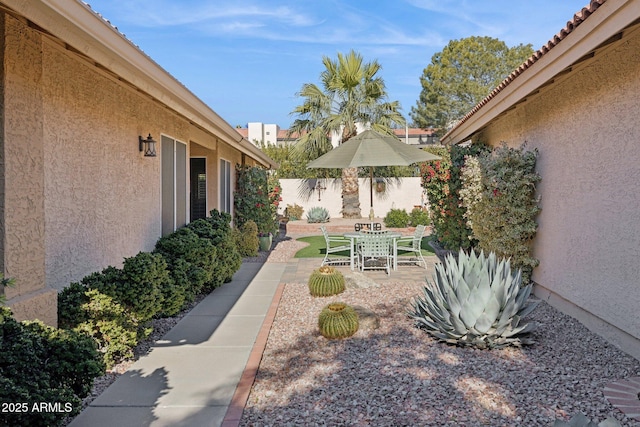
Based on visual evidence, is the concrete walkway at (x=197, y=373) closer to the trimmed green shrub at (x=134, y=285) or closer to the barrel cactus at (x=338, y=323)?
the trimmed green shrub at (x=134, y=285)

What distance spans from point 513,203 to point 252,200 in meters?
8.76

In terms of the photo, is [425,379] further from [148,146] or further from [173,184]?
[173,184]

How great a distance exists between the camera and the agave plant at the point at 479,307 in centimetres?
500

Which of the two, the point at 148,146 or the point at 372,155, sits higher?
the point at 372,155

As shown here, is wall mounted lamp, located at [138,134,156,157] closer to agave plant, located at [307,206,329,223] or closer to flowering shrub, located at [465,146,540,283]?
flowering shrub, located at [465,146,540,283]

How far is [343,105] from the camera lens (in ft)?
76.7

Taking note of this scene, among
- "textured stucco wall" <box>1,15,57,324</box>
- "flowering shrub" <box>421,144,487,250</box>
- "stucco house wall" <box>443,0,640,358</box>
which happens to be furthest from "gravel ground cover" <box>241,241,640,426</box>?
"flowering shrub" <box>421,144,487,250</box>

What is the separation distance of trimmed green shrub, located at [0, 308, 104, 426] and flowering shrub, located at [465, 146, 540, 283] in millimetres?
6541

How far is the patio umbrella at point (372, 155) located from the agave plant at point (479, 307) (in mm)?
4731

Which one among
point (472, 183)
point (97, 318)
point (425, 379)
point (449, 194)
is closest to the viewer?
point (425, 379)

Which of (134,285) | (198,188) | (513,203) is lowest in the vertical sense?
(134,285)

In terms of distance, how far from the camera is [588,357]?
482 centimetres

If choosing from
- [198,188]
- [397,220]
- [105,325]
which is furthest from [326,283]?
[397,220]

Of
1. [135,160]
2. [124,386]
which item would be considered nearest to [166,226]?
[135,160]
